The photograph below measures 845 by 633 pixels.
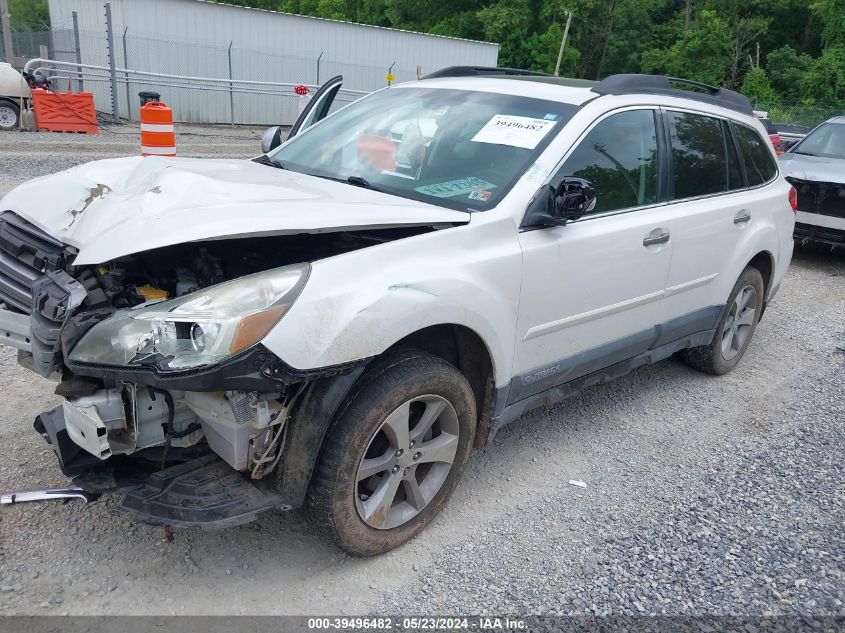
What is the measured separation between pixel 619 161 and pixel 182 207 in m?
2.23

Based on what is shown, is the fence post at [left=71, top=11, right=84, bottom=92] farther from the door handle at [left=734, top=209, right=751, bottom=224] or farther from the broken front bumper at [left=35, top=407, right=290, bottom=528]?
the broken front bumper at [left=35, top=407, right=290, bottom=528]

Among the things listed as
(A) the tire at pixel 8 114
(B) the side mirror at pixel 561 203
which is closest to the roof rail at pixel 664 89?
(B) the side mirror at pixel 561 203

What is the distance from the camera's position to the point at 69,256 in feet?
8.81

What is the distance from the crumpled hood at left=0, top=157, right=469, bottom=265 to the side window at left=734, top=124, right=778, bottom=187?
9.20 feet

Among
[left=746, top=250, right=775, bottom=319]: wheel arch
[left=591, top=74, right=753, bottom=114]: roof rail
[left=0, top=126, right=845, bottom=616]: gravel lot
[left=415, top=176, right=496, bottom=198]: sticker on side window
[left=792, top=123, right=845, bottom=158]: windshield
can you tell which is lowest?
[left=0, top=126, right=845, bottom=616]: gravel lot

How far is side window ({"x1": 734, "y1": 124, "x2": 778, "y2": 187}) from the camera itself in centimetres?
480

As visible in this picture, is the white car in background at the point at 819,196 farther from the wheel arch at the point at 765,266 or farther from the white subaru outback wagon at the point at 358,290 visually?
the white subaru outback wagon at the point at 358,290

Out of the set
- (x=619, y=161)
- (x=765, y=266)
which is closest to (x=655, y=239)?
(x=619, y=161)

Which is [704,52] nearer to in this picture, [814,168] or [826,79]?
[826,79]

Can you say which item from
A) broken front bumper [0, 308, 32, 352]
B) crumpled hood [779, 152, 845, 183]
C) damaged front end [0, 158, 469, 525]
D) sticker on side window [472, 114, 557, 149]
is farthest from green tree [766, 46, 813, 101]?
broken front bumper [0, 308, 32, 352]

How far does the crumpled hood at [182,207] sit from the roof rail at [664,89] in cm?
138

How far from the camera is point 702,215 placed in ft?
13.7

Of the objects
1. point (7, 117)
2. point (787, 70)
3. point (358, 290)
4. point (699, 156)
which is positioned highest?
point (787, 70)

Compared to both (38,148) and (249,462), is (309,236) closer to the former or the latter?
(249,462)
